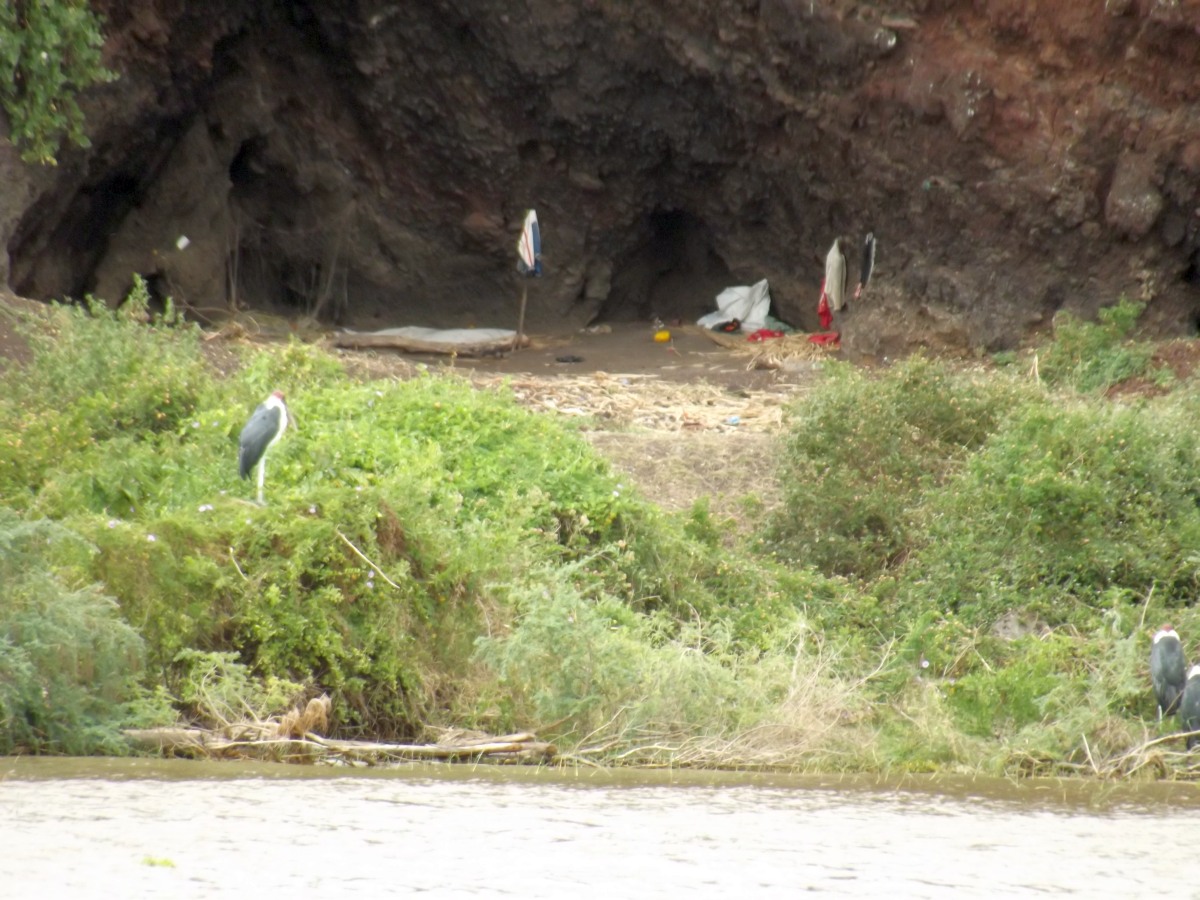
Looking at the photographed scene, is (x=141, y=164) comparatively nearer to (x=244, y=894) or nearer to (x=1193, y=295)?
(x=1193, y=295)

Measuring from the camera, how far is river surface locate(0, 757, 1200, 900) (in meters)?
3.68

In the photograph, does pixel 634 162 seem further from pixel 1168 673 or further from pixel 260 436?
pixel 1168 673

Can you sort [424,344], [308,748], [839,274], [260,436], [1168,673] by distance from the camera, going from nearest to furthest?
[308,748]
[1168,673]
[260,436]
[839,274]
[424,344]

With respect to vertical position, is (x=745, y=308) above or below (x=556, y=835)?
above

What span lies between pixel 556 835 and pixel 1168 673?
308 cm

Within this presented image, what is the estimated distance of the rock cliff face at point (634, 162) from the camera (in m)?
12.7

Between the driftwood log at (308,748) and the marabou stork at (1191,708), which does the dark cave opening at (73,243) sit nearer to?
the driftwood log at (308,748)

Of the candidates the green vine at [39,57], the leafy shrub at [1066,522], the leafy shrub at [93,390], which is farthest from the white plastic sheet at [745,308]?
the green vine at [39,57]

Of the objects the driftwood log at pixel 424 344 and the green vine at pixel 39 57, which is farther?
the driftwood log at pixel 424 344

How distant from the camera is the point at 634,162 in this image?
54.5ft

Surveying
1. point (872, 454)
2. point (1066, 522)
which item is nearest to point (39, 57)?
point (872, 454)

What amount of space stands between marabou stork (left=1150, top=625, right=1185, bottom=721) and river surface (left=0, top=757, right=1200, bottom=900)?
2.34 ft

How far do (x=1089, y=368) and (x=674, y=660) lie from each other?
6.94 m

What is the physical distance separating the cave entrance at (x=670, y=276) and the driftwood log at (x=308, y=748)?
1268 cm
